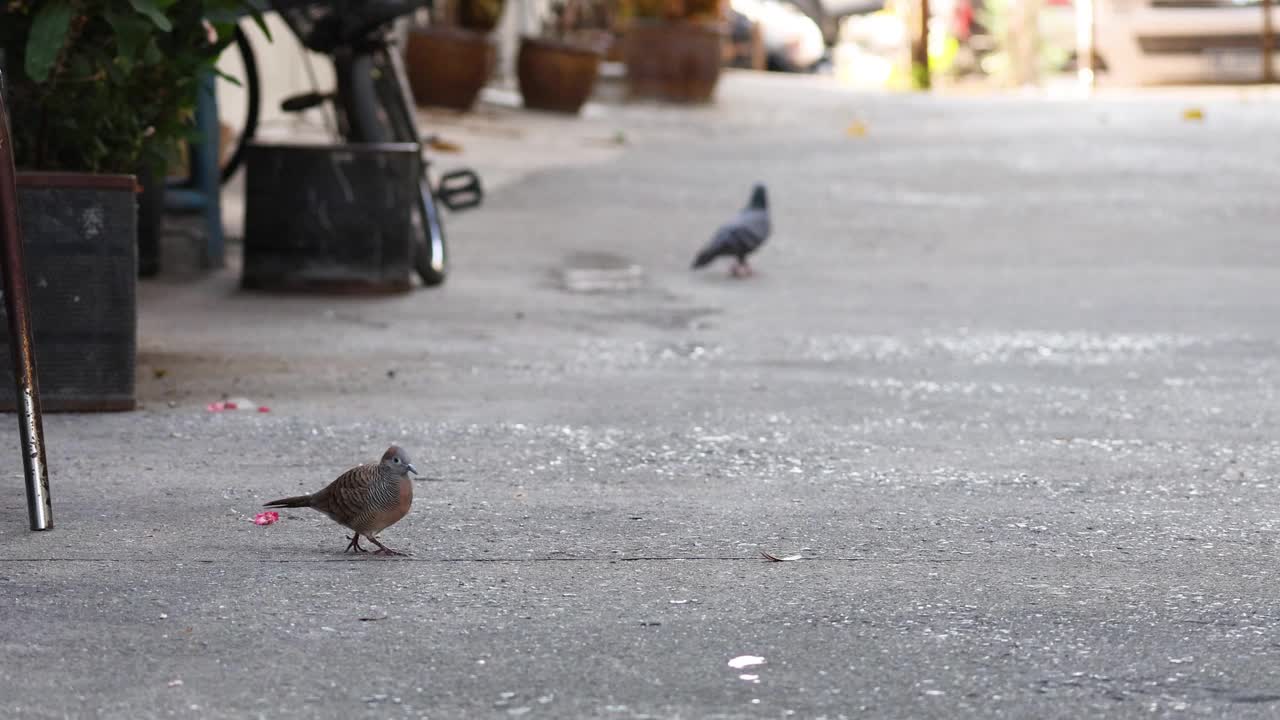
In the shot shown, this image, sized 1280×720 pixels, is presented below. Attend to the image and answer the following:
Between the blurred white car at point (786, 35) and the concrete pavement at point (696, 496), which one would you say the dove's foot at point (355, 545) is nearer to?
the concrete pavement at point (696, 496)

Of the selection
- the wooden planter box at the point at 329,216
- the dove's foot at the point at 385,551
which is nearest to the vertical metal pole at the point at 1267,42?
the wooden planter box at the point at 329,216

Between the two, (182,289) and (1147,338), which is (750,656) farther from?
(182,289)

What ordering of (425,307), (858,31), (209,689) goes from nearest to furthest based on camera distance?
(209,689)
(425,307)
(858,31)

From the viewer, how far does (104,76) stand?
21.8ft

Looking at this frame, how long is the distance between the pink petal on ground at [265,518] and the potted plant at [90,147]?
59.2 inches

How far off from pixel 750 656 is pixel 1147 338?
500 centimetres

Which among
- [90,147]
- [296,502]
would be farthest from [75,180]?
[296,502]

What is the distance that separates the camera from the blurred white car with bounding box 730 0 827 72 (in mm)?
35844

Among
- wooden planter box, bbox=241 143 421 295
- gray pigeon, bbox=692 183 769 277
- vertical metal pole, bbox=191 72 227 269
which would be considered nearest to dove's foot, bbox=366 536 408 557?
wooden planter box, bbox=241 143 421 295

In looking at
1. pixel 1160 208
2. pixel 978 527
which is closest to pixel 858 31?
pixel 1160 208

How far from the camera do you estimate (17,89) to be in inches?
265

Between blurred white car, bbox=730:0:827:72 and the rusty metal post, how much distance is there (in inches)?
1246

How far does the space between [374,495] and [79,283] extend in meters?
2.17

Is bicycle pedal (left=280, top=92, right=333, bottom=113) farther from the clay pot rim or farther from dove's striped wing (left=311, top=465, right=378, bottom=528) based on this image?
dove's striped wing (left=311, top=465, right=378, bottom=528)
